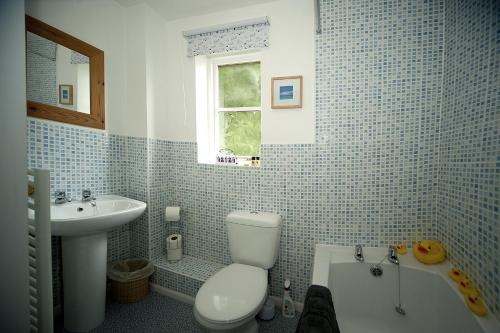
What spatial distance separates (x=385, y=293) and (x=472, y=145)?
101 centimetres

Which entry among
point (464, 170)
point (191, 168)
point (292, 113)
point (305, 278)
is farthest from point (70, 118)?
point (464, 170)

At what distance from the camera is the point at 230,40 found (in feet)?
6.02

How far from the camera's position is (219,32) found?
1.87m

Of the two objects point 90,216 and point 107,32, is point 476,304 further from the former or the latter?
point 107,32

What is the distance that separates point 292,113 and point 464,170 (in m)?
1.09

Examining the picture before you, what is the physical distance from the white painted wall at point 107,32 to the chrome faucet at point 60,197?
2.12 ft

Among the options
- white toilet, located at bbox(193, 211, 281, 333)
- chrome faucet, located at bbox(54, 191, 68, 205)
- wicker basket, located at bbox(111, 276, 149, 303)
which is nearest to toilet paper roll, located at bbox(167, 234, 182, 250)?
wicker basket, located at bbox(111, 276, 149, 303)

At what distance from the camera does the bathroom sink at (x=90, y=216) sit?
117 cm

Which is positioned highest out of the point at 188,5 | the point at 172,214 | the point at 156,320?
the point at 188,5

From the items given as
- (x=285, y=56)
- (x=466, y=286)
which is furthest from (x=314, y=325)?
(x=285, y=56)

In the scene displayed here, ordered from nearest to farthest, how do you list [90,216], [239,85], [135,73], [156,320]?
[90,216]
[156,320]
[135,73]
[239,85]

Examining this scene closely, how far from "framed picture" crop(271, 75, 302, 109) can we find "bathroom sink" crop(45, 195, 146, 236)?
4.27ft

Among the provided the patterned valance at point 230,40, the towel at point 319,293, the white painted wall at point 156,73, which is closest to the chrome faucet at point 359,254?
the towel at point 319,293

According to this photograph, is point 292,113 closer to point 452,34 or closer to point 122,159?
point 452,34
